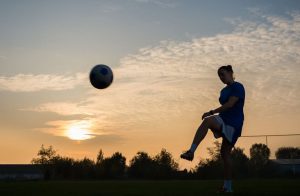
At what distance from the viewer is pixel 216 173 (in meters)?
28.4

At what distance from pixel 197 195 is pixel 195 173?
2128cm

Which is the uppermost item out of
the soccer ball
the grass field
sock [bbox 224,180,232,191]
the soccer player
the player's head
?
the soccer ball

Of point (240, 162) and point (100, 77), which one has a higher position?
point (100, 77)

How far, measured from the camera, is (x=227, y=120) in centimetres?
748

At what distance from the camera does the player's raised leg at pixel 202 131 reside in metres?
7.00

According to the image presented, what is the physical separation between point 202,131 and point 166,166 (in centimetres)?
3082

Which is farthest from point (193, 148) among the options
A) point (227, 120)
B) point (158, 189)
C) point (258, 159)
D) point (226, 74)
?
point (258, 159)

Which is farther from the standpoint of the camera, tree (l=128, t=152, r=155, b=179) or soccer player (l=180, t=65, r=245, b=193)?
tree (l=128, t=152, r=155, b=179)

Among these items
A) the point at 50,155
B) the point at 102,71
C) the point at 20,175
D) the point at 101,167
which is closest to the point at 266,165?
the point at 101,167

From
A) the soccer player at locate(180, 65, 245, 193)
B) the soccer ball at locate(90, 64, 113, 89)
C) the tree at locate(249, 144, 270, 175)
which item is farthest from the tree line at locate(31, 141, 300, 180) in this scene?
the soccer player at locate(180, 65, 245, 193)

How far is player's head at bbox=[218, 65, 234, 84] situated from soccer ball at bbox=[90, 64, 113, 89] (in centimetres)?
415

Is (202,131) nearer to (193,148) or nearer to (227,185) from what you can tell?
(193,148)

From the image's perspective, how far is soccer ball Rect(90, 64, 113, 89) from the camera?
36.1 ft

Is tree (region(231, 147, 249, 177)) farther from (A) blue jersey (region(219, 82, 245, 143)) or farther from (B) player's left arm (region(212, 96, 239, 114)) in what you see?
(B) player's left arm (region(212, 96, 239, 114))
